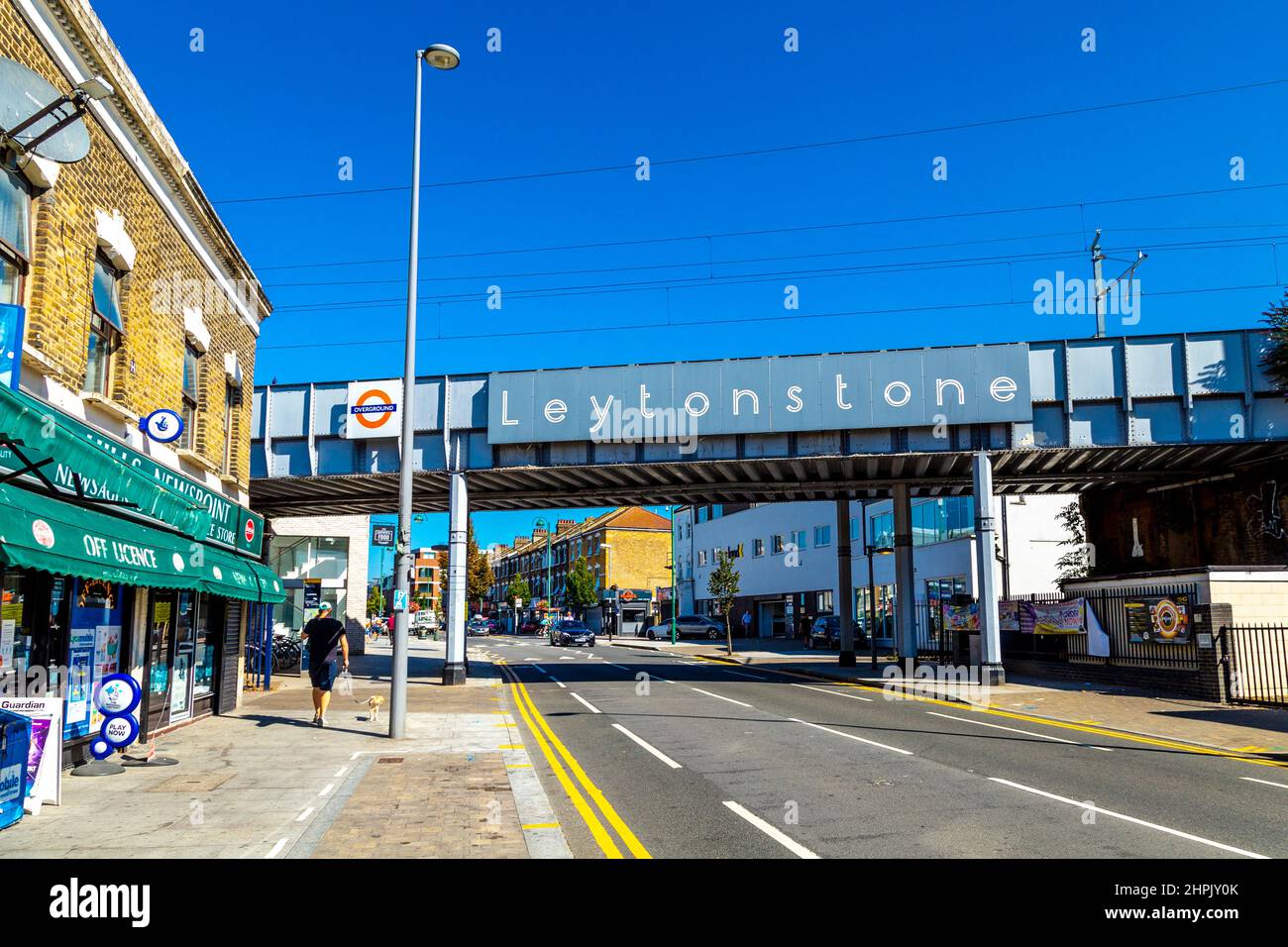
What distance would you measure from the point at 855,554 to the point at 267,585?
38970mm

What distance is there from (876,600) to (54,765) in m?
45.6

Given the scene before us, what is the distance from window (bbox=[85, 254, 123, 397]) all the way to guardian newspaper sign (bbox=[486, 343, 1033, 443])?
14517 millimetres

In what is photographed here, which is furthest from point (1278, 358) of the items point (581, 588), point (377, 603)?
point (377, 603)

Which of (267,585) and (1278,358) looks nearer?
(267,585)

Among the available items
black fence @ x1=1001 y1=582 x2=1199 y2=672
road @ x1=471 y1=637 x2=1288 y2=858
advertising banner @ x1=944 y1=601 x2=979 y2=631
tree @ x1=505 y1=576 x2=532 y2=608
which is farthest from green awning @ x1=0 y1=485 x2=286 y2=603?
tree @ x1=505 y1=576 x2=532 y2=608

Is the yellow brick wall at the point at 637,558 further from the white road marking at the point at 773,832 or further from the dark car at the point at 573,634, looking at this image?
the white road marking at the point at 773,832

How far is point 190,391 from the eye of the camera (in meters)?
14.7

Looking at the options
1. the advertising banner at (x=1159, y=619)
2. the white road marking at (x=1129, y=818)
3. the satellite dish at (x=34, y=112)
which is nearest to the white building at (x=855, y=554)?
the advertising banner at (x=1159, y=619)

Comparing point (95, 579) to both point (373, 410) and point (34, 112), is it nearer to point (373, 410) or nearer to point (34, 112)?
point (34, 112)

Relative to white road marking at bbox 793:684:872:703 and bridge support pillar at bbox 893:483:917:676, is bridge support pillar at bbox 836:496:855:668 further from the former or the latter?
white road marking at bbox 793:684:872:703

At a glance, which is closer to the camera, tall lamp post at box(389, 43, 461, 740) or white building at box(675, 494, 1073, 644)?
tall lamp post at box(389, 43, 461, 740)

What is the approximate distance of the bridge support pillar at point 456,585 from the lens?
25000mm

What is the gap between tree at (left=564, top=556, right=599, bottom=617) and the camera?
85438 mm
